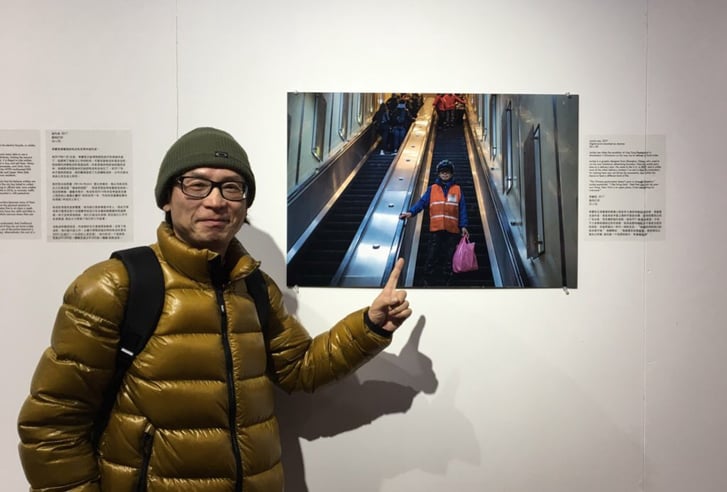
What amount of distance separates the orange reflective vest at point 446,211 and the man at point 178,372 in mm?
626

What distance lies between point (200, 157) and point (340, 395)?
898 millimetres

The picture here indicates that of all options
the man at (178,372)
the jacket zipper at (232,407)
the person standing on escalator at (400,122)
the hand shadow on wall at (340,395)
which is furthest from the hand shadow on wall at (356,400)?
the person standing on escalator at (400,122)

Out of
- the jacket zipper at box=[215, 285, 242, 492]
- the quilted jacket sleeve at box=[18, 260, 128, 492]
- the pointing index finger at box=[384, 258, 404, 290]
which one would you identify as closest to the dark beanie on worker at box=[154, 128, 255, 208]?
the quilted jacket sleeve at box=[18, 260, 128, 492]

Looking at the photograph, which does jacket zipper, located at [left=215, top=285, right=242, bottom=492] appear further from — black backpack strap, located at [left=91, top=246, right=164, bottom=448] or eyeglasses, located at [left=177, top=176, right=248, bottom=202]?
eyeglasses, located at [left=177, top=176, right=248, bottom=202]

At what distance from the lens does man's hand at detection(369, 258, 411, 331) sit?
1.27 m

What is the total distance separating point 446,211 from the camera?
1.47 meters

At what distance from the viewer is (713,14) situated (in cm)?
151

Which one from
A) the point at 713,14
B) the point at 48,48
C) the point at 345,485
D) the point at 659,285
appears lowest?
the point at 345,485

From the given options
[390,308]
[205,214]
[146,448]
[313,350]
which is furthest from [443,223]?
[146,448]

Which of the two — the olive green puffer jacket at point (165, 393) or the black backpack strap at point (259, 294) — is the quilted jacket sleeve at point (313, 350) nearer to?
the black backpack strap at point (259, 294)

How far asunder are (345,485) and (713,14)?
2.06m

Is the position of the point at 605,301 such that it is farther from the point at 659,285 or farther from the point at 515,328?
the point at 515,328

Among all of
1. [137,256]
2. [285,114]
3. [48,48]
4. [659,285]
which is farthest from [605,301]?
[48,48]

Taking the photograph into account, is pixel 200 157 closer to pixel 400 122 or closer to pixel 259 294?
pixel 259 294
